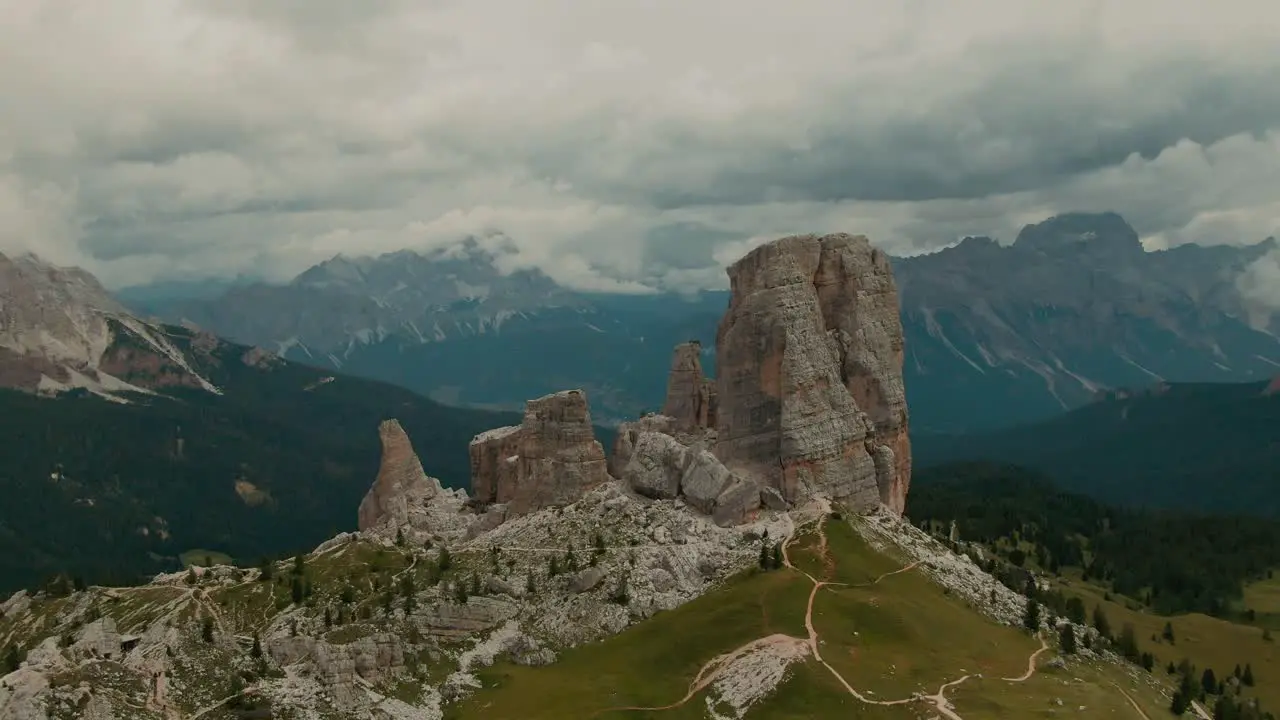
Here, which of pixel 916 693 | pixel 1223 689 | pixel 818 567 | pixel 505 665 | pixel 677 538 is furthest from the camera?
pixel 1223 689

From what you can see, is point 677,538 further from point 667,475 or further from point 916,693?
point 916,693

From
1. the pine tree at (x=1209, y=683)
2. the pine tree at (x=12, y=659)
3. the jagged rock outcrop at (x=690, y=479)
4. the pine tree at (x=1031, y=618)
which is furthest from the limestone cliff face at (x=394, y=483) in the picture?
the pine tree at (x=1209, y=683)

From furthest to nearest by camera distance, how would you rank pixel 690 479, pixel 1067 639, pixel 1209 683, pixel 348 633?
pixel 1209 683
pixel 690 479
pixel 1067 639
pixel 348 633

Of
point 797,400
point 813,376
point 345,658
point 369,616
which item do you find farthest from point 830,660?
point 369,616

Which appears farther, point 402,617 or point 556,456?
point 556,456

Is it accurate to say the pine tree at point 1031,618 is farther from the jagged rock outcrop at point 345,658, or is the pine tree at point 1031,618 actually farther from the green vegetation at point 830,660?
the jagged rock outcrop at point 345,658

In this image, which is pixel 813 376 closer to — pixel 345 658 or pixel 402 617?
pixel 402 617

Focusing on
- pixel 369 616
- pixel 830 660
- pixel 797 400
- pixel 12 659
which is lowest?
pixel 12 659

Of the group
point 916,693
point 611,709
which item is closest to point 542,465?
point 611,709
